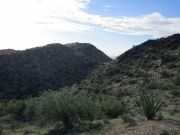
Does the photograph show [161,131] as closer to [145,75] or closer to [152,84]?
[152,84]

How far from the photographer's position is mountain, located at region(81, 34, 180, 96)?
43844mm

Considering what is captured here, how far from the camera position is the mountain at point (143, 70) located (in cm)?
4384

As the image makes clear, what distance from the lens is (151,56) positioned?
55.6 m

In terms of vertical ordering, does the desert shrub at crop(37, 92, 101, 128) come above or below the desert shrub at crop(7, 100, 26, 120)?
above

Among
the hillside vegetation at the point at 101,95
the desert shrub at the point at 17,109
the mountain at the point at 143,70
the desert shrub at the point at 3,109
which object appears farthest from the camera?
the mountain at the point at 143,70

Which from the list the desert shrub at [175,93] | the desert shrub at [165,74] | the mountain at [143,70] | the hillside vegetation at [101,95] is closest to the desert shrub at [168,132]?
the hillside vegetation at [101,95]

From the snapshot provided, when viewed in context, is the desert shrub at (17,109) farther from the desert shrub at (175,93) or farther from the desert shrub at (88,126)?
the desert shrub at (88,126)

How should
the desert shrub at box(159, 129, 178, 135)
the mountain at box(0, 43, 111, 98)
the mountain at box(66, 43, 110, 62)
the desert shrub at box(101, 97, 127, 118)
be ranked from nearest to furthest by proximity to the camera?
the desert shrub at box(159, 129, 178, 135), the desert shrub at box(101, 97, 127, 118), the mountain at box(0, 43, 111, 98), the mountain at box(66, 43, 110, 62)

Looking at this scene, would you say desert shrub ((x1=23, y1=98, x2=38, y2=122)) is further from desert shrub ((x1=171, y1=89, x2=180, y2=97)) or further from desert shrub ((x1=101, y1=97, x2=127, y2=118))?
desert shrub ((x1=171, y1=89, x2=180, y2=97))

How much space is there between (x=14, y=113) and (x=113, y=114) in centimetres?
1266

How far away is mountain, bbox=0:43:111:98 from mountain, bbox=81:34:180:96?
12.9 feet

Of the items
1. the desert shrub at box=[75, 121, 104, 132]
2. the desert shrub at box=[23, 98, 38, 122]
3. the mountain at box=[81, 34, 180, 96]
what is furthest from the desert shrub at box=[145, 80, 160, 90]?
the desert shrub at box=[75, 121, 104, 132]

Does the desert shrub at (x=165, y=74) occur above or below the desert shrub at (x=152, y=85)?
above

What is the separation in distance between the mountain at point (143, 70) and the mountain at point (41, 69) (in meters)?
3.94
